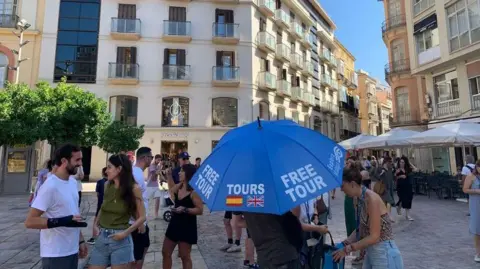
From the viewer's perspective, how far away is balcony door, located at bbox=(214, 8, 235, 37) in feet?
79.1

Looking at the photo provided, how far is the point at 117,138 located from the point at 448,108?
20291 mm

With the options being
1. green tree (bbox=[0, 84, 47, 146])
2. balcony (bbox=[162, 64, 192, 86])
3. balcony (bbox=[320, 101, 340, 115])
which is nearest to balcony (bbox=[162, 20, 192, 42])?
balcony (bbox=[162, 64, 192, 86])

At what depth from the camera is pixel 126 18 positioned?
23.0 m

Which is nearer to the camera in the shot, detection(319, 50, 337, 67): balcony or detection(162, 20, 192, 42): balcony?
detection(162, 20, 192, 42): balcony

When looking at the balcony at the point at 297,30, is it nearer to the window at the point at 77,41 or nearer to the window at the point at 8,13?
the window at the point at 77,41

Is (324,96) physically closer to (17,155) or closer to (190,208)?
(17,155)

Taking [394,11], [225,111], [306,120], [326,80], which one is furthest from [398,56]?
[225,111]

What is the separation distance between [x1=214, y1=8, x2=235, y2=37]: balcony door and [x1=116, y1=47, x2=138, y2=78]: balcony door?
667 cm

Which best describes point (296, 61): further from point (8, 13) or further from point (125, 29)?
point (8, 13)

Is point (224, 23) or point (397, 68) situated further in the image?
point (224, 23)

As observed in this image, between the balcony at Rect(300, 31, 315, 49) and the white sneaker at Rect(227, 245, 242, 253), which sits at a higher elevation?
the balcony at Rect(300, 31, 315, 49)

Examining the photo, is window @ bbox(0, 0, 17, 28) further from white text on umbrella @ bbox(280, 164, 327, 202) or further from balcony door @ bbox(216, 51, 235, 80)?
white text on umbrella @ bbox(280, 164, 327, 202)

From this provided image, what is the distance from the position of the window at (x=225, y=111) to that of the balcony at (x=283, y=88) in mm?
4908

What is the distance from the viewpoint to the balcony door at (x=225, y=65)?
23734mm
